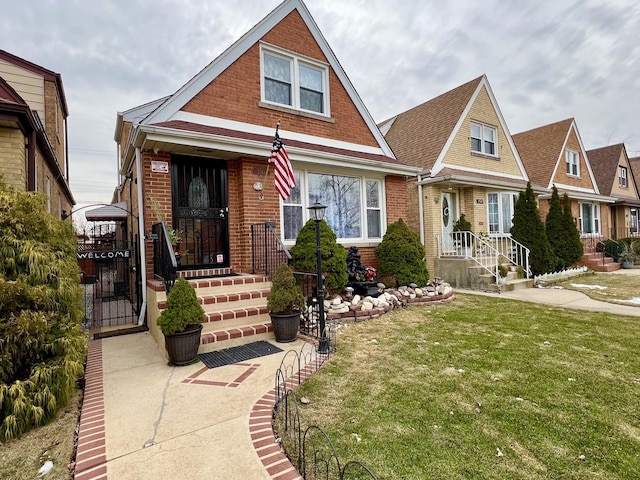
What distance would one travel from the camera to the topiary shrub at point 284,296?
17.4 ft

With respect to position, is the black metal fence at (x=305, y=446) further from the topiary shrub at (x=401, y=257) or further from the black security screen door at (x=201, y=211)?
the topiary shrub at (x=401, y=257)

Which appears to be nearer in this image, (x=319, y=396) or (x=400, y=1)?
(x=319, y=396)

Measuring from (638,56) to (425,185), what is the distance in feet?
41.5

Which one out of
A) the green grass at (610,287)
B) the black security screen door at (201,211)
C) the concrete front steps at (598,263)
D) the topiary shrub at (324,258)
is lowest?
the green grass at (610,287)

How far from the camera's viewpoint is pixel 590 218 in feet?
62.5

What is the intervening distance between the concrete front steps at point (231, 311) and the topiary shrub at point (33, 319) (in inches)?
69.7

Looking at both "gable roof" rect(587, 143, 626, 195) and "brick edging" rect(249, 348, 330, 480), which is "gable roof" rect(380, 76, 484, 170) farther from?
"gable roof" rect(587, 143, 626, 195)

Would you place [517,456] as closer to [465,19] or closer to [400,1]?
[400,1]

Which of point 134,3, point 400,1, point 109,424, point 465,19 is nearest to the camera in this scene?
point 109,424

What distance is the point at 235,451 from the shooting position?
2.50 m

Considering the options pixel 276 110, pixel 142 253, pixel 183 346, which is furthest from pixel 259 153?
pixel 183 346

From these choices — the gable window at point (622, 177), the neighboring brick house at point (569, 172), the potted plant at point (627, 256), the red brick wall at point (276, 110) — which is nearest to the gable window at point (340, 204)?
the red brick wall at point (276, 110)

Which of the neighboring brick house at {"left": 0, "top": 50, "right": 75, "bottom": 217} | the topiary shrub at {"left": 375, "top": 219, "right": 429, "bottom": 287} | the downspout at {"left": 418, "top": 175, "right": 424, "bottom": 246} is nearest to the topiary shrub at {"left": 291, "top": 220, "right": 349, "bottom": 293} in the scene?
the topiary shrub at {"left": 375, "top": 219, "right": 429, "bottom": 287}

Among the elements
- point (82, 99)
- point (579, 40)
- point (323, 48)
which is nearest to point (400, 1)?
point (323, 48)
